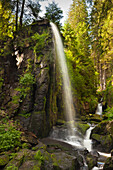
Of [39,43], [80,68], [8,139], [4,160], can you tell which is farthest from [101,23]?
[80,68]

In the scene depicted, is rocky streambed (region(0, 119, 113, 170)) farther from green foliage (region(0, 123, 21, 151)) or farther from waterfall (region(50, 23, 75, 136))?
waterfall (region(50, 23, 75, 136))

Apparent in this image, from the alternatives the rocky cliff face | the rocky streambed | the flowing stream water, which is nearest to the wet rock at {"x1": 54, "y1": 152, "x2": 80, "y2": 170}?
the rocky streambed

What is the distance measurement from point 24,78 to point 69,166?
6.98 m

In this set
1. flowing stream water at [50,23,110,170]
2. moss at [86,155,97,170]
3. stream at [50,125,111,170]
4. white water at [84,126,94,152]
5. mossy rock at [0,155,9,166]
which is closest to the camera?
mossy rock at [0,155,9,166]

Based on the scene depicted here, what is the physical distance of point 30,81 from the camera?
9.84m

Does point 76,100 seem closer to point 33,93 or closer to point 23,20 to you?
point 33,93

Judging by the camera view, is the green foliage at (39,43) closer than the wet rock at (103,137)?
No

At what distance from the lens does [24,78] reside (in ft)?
32.8

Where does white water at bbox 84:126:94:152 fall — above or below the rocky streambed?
below

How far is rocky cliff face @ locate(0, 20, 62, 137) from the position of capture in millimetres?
8977

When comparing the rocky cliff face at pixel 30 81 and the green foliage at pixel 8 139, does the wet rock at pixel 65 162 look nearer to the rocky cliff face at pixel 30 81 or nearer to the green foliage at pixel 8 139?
the green foliage at pixel 8 139

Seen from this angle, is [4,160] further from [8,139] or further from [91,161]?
[91,161]

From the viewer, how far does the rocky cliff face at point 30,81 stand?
8977 millimetres

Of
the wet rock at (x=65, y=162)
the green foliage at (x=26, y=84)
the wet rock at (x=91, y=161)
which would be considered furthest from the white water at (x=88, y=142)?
the green foliage at (x=26, y=84)
